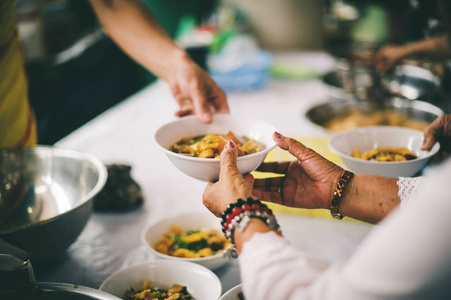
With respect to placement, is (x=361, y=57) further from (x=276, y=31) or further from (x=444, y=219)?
(x=444, y=219)

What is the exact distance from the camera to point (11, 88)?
161 centimetres

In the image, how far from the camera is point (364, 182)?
123 centimetres

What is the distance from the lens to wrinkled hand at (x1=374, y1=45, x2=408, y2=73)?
2.60 metres

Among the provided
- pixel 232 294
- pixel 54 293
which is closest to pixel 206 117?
pixel 232 294

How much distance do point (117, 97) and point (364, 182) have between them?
3669 millimetres

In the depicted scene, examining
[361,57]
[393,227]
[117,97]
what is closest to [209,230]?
[393,227]

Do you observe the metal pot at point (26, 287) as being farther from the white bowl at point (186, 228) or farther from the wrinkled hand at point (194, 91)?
the wrinkled hand at point (194, 91)

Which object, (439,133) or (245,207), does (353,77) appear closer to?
(439,133)

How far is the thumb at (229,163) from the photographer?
0.99 metres

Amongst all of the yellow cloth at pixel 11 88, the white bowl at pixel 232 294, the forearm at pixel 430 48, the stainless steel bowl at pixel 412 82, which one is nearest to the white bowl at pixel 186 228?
the white bowl at pixel 232 294

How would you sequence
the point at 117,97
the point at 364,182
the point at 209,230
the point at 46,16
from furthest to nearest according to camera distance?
1. the point at 46,16
2. the point at 117,97
3. the point at 209,230
4. the point at 364,182

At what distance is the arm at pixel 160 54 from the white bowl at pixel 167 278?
538 mm

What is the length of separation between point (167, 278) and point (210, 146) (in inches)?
16.0

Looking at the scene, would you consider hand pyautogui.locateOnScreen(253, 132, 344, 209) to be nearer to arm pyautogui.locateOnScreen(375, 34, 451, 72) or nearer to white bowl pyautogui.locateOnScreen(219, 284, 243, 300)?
white bowl pyautogui.locateOnScreen(219, 284, 243, 300)
